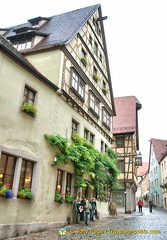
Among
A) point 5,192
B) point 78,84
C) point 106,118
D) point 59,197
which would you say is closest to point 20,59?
point 5,192

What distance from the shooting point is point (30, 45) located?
1450cm

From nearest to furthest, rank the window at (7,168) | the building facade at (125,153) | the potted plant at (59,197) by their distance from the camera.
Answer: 1. the window at (7,168)
2. the potted plant at (59,197)
3. the building facade at (125,153)

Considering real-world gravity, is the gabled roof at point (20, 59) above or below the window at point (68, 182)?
above

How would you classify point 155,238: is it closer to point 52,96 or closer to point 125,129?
point 52,96

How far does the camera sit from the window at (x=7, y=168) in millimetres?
8609

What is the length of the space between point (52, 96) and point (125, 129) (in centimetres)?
1798

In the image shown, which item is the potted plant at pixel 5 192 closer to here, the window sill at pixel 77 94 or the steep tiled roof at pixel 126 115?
the window sill at pixel 77 94

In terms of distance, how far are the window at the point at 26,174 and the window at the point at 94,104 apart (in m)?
7.78

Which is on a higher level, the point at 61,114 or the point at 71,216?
the point at 61,114

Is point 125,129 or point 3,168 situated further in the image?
point 125,129

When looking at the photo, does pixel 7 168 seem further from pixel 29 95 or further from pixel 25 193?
pixel 29 95

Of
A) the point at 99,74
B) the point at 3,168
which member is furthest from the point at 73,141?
the point at 99,74

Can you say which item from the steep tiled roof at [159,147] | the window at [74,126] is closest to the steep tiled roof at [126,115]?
the window at [74,126]

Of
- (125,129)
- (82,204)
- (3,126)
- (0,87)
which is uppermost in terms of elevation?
(125,129)
